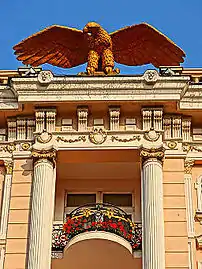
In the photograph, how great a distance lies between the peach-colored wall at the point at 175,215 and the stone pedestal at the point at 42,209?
2.87 metres

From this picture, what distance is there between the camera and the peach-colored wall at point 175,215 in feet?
54.6

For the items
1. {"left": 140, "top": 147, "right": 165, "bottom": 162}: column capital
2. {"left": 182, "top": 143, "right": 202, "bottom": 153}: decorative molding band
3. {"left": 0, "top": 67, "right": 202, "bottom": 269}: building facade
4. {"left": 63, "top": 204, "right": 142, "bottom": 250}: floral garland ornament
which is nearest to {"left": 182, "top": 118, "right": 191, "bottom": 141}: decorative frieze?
{"left": 0, "top": 67, "right": 202, "bottom": 269}: building facade

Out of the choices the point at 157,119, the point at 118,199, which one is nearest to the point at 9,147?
the point at 118,199

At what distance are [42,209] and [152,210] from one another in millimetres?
2694

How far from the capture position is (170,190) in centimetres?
1778

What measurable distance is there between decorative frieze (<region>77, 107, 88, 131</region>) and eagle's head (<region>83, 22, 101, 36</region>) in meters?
2.69

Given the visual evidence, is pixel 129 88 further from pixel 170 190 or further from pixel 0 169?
pixel 0 169

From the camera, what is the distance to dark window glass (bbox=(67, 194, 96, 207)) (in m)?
19.0

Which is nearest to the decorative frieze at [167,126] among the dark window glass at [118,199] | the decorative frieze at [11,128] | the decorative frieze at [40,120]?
the dark window glass at [118,199]

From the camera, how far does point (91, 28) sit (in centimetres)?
2005

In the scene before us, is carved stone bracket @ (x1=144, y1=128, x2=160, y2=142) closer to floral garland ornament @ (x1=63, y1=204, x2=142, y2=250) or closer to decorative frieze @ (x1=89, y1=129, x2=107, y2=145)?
decorative frieze @ (x1=89, y1=129, x2=107, y2=145)

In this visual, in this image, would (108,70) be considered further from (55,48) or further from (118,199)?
(118,199)

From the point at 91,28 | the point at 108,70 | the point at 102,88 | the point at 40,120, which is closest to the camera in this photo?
the point at 102,88

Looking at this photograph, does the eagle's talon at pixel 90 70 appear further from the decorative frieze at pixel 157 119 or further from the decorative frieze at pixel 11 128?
the decorative frieze at pixel 11 128
